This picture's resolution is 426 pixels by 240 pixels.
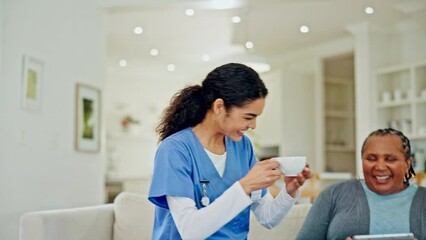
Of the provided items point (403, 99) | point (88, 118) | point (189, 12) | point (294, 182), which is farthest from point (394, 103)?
point (294, 182)

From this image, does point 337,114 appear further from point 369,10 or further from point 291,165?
point 291,165

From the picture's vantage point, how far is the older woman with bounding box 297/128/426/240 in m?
2.34

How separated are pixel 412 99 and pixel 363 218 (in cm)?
452

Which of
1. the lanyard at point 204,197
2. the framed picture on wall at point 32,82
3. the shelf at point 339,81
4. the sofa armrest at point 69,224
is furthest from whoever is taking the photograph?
the shelf at point 339,81

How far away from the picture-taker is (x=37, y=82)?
13.5 ft

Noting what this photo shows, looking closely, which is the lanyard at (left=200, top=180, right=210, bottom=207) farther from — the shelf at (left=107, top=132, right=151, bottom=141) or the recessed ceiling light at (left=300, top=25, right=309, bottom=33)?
the shelf at (left=107, top=132, right=151, bottom=141)

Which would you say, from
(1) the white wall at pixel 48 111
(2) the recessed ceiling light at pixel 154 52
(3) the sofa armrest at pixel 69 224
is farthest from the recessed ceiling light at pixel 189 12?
(3) the sofa armrest at pixel 69 224

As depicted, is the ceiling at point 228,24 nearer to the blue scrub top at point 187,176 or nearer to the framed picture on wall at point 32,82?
the framed picture on wall at point 32,82

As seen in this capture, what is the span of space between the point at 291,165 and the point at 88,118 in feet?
11.2

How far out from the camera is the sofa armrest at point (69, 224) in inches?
88.3

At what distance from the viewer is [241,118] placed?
180 cm

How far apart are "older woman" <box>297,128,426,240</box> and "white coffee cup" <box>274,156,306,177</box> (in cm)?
71

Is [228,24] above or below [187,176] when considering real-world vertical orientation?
above

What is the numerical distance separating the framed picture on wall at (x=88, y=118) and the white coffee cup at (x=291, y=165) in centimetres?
318
